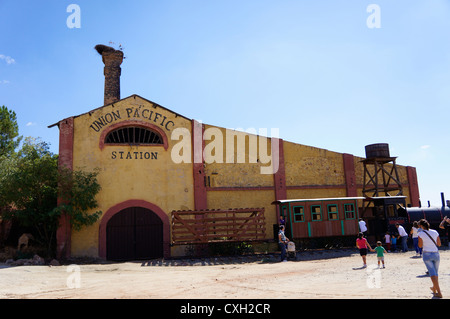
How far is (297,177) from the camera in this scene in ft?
72.2

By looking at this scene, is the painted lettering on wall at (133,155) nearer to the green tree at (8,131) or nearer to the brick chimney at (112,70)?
the brick chimney at (112,70)

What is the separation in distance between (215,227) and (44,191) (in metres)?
8.57

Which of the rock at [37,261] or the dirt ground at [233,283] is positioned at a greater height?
the rock at [37,261]

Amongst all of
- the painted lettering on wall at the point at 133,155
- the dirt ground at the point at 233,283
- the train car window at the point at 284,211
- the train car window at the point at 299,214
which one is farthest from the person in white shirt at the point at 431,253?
the painted lettering on wall at the point at 133,155

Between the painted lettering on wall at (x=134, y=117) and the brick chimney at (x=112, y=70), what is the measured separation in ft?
22.5

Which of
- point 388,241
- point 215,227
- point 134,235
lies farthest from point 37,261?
point 388,241

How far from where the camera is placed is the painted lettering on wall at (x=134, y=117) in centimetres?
1969

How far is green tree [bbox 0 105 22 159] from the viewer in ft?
97.0

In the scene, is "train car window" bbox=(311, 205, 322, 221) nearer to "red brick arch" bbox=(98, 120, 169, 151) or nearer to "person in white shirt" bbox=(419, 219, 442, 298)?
"red brick arch" bbox=(98, 120, 169, 151)

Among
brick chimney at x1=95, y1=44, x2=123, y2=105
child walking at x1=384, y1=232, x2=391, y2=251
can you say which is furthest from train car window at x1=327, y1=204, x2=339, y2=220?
brick chimney at x1=95, y1=44, x2=123, y2=105

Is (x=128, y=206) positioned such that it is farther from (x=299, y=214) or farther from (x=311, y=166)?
(x=311, y=166)

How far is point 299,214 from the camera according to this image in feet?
61.5

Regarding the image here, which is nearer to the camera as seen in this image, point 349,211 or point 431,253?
point 431,253

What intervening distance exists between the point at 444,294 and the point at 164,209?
14130mm
